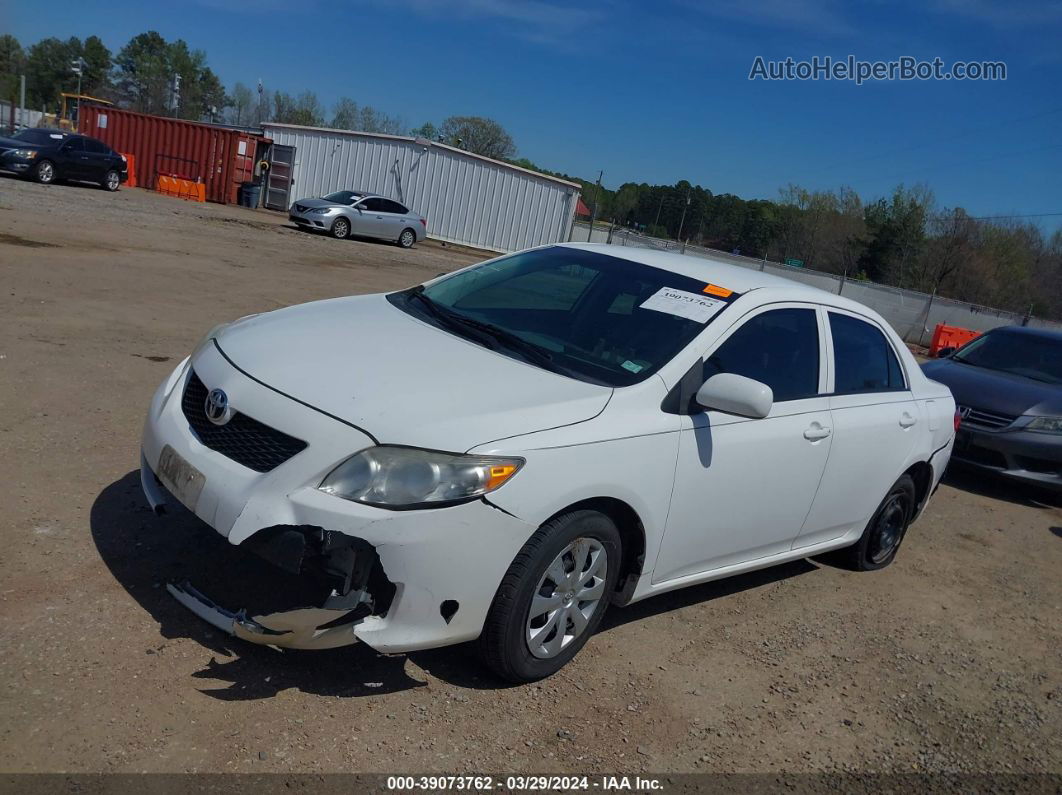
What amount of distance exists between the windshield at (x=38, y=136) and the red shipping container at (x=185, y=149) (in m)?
7.65

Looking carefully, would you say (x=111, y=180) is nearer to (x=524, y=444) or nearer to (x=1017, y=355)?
(x=1017, y=355)

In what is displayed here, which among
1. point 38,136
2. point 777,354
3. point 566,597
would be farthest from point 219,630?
point 38,136

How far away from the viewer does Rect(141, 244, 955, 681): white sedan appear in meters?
3.19

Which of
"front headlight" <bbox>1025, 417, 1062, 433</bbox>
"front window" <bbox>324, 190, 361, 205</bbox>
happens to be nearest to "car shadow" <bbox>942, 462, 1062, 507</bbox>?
"front headlight" <bbox>1025, 417, 1062, 433</bbox>

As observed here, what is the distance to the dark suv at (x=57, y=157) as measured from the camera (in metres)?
24.9

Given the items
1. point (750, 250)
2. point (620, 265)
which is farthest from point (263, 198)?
point (620, 265)

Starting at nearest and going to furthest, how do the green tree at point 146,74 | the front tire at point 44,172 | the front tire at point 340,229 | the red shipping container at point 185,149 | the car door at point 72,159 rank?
1. the front tire at point 44,172
2. the car door at point 72,159
3. the front tire at point 340,229
4. the red shipping container at point 185,149
5. the green tree at point 146,74

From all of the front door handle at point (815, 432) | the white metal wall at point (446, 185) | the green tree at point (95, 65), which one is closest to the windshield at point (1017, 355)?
the front door handle at point (815, 432)

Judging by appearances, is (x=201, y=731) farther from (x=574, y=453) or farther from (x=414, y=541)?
(x=574, y=453)

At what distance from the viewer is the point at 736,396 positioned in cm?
381

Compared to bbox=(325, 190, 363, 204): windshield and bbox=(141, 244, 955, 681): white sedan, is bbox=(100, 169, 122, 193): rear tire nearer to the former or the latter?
bbox=(325, 190, 363, 204): windshield

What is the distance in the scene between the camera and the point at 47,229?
1526 cm

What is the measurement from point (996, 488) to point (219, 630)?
7868mm

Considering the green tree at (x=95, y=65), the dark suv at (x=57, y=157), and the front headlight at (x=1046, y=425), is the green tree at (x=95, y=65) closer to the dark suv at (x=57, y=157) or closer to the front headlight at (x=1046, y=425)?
the dark suv at (x=57, y=157)
